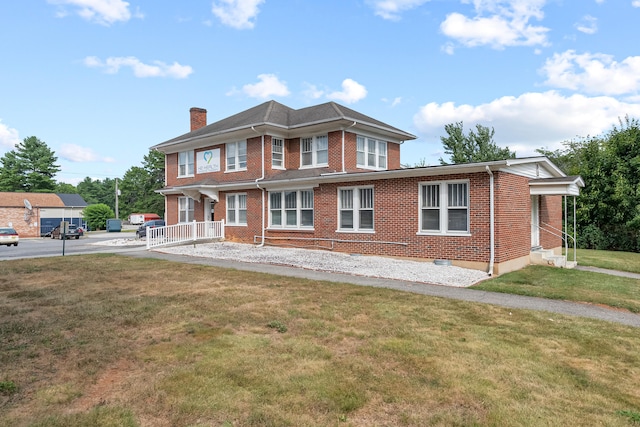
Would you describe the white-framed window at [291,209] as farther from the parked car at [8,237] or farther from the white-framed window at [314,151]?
the parked car at [8,237]

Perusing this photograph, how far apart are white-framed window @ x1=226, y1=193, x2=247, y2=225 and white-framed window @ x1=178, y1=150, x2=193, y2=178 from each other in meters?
4.84

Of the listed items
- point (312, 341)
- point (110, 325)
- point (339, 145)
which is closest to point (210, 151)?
point (339, 145)

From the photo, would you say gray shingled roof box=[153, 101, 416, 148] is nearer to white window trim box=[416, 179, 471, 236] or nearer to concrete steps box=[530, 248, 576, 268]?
white window trim box=[416, 179, 471, 236]

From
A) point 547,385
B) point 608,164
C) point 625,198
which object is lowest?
point 547,385

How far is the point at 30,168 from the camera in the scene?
6481 cm

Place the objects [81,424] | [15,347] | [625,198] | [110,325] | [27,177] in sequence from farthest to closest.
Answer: [27,177] → [625,198] → [110,325] → [15,347] → [81,424]

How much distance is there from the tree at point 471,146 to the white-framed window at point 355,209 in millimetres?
27794

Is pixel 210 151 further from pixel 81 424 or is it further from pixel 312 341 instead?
pixel 81 424

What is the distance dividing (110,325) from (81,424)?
10.9 ft

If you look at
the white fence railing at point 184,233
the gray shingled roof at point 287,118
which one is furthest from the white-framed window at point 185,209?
the gray shingled roof at point 287,118

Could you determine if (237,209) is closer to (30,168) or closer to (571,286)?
(571,286)

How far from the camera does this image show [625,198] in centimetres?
2330

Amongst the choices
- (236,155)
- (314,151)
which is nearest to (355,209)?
(314,151)

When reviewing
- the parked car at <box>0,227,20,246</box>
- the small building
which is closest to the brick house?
the parked car at <box>0,227,20,246</box>
